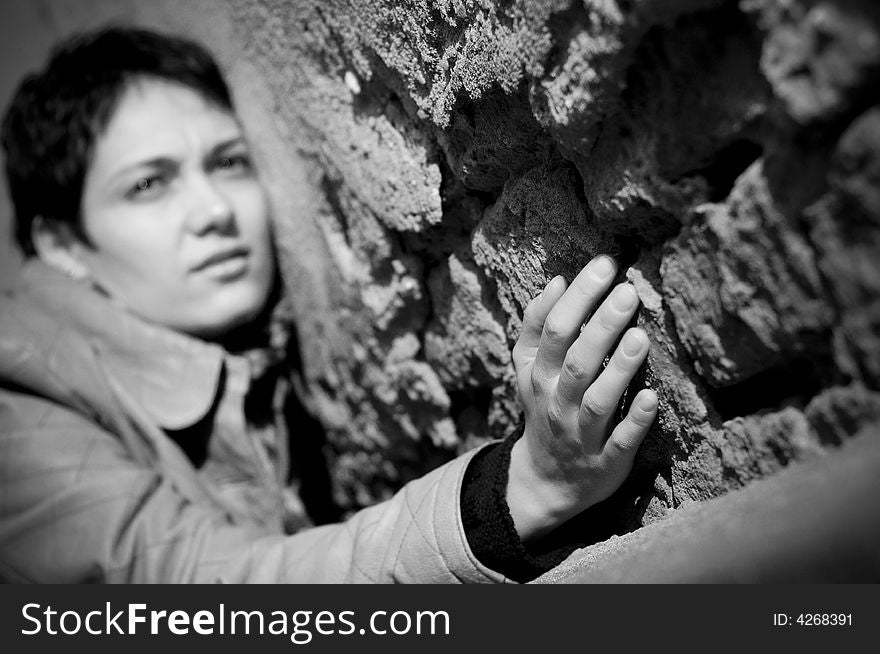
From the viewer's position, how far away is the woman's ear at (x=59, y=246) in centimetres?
142

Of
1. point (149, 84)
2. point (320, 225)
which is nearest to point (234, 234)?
point (320, 225)

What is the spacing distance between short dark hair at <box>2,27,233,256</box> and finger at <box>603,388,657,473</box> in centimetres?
100

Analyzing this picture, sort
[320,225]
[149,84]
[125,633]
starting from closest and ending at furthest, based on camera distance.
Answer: [125,633] < [320,225] < [149,84]

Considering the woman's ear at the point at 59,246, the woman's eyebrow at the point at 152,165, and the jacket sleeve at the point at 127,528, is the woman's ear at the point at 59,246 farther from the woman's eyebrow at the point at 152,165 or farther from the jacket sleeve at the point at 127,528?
the jacket sleeve at the point at 127,528

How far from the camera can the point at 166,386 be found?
1286 millimetres

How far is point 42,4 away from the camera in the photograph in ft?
6.03

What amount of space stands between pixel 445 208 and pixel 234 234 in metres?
0.51

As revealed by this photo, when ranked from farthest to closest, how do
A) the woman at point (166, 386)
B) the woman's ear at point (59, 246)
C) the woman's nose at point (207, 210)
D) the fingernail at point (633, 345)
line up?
the woman's ear at point (59, 246) → the woman's nose at point (207, 210) → the woman at point (166, 386) → the fingernail at point (633, 345)

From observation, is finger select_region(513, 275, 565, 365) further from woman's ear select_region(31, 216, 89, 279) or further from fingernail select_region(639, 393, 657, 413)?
woman's ear select_region(31, 216, 89, 279)

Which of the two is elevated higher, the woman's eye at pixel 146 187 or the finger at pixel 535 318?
the woman's eye at pixel 146 187

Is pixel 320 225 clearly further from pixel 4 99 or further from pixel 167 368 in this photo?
pixel 4 99

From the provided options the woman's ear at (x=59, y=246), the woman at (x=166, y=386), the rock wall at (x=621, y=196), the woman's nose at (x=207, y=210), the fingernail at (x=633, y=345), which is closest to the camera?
the rock wall at (x=621, y=196)

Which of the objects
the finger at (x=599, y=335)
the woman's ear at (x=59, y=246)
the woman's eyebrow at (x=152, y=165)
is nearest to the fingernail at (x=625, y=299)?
the finger at (x=599, y=335)

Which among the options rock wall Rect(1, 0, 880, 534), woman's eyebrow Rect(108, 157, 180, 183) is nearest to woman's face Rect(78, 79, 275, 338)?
woman's eyebrow Rect(108, 157, 180, 183)
